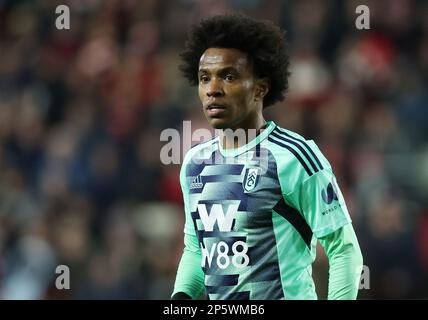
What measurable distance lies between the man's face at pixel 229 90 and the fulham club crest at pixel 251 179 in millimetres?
226

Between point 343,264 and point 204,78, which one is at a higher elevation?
point 204,78

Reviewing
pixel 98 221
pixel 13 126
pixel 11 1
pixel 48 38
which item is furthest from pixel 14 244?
pixel 11 1

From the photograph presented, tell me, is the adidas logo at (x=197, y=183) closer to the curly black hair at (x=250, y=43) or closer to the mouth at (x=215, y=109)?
the mouth at (x=215, y=109)

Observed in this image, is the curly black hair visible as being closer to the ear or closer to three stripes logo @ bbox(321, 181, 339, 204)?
the ear

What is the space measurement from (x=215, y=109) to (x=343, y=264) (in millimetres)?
915

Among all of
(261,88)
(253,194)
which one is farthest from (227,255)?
(261,88)

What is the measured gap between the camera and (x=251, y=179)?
468 centimetres

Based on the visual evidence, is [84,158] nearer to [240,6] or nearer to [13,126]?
[13,126]

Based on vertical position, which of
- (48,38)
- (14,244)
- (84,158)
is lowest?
Answer: (14,244)

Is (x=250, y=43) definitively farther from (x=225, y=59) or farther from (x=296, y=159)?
(x=296, y=159)

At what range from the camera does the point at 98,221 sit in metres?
10.0
